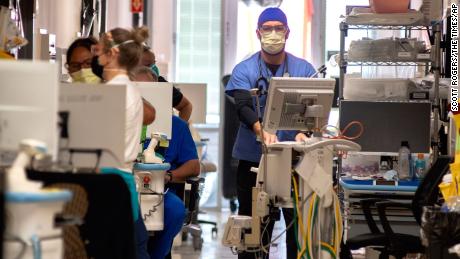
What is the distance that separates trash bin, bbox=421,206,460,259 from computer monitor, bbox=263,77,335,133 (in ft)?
3.18

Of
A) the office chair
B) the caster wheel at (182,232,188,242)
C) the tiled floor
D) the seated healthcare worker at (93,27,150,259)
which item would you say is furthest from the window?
the seated healthcare worker at (93,27,150,259)

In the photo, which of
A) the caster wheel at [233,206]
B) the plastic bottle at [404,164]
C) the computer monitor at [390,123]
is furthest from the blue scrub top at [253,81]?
the caster wheel at [233,206]

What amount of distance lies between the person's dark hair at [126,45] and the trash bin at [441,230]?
1488 millimetres

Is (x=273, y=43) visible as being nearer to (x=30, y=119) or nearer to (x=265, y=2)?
(x=30, y=119)

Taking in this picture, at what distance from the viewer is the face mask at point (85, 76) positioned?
4184mm

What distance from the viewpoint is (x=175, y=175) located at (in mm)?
5812

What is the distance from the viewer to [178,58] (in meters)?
11.1

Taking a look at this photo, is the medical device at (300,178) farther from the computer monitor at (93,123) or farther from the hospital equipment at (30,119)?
the hospital equipment at (30,119)

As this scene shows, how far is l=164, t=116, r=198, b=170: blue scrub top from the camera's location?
5.91 m

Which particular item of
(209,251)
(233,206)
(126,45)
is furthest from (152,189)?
(233,206)

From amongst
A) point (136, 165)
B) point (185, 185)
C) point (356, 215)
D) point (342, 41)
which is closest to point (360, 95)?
point (342, 41)

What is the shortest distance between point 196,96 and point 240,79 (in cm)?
255

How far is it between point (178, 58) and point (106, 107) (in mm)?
7805

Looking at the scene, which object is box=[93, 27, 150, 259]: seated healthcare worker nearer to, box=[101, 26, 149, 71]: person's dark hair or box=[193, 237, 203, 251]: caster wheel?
box=[101, 26, 149, 71]: person's dark hair
